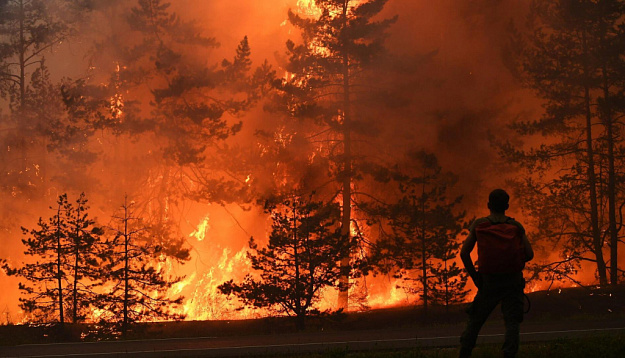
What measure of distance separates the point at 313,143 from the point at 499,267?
19046 mm

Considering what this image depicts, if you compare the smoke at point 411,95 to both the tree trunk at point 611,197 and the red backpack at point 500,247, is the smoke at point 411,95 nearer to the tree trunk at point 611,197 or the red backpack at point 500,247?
the tree trunk at point 611,197

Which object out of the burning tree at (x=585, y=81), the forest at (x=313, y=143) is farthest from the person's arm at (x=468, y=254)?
the burning tree at (x=585, y=81)

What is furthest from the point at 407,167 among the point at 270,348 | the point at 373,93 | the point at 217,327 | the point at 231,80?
the point at 270,348

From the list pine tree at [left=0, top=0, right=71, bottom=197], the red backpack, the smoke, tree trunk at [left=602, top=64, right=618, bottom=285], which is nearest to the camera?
the red backpack

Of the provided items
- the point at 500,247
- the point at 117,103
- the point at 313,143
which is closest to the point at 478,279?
the point at 500,247

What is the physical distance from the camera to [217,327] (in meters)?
16.1

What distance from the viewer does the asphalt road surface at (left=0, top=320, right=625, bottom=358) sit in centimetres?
1018

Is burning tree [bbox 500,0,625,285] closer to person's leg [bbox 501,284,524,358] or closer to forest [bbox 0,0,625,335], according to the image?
forest [bbox 0,0,625,335]

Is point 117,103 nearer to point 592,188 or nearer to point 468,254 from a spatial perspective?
point 592,188

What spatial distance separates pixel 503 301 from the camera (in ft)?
21.0

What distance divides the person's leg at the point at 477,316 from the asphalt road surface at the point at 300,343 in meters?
3.34

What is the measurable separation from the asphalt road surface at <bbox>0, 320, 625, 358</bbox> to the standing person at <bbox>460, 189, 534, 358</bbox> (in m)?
3.55

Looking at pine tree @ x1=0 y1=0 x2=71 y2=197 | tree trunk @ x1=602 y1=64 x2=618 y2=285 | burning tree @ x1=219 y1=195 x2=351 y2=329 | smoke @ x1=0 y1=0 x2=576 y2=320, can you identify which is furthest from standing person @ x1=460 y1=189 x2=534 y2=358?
pine tree @ x1=0 y1=0 x2=71 y2=197

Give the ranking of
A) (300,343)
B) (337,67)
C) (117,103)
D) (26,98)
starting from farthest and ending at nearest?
(26,98), (117,103), (337,67), (300,343)
